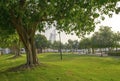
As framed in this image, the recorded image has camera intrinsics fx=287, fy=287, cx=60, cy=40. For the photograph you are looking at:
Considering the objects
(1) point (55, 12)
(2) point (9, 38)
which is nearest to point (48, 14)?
(1) point (55, 12)

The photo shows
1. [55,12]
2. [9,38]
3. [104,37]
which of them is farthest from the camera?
[104,37]

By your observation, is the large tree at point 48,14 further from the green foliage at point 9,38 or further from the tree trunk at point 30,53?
the green foliage at point 9,38

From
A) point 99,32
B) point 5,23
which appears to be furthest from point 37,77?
point 99,32

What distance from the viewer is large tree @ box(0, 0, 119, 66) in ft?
71.6

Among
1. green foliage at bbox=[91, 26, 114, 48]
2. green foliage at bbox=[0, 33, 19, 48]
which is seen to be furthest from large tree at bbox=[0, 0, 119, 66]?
green foliage at bbox=[91, 26, 114, 48]

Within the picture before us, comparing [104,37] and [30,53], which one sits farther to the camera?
[104,37]

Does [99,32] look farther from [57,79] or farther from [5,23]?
[57,79]

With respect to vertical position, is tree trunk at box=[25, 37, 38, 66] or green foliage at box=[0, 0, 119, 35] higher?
green foliage at box=[0, 0, 119, 35]

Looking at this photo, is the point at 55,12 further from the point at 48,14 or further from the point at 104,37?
the point at 104,37

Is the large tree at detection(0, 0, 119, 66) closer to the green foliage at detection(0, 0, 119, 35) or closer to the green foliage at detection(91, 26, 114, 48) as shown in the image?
the green foliage at detection(0, 0, 119, 35)

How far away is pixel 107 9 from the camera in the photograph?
23812 mm

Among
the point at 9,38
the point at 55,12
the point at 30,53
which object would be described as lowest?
the point at 30,53

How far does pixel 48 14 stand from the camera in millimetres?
22562

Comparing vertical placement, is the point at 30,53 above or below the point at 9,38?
below
